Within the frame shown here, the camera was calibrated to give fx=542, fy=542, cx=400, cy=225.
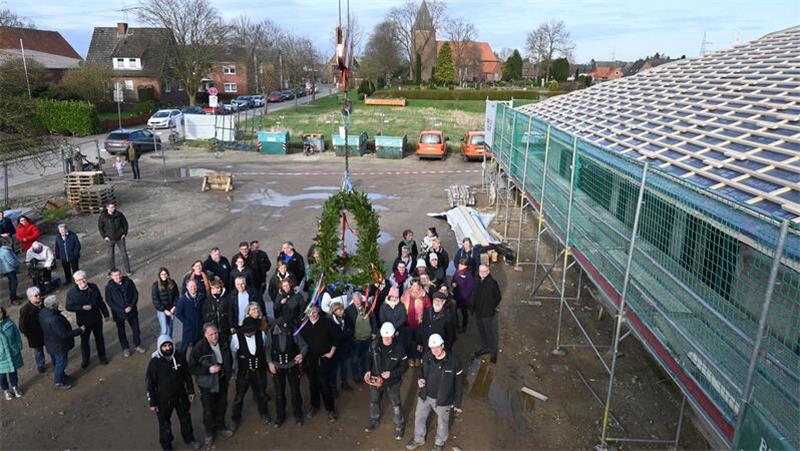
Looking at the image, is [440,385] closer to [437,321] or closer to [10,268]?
[437,321]

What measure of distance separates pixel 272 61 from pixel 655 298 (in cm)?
6832

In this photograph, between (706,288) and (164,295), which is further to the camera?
(164,295)

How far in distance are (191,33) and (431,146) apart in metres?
33.1

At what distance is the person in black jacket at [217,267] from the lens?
9781 millimetres

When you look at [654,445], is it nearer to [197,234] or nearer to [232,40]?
[197,234]

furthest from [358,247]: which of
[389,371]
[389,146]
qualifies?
[389,146]

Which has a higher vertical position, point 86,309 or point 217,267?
point 217,267

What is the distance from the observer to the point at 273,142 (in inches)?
1200

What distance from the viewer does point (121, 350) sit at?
9242 millimetres

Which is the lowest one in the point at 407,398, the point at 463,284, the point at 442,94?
the point at 407,398

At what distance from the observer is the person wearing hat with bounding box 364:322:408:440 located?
684 cm

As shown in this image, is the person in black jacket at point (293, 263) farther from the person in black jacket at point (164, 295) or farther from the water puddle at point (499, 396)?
the water puddle at point (499, 396)

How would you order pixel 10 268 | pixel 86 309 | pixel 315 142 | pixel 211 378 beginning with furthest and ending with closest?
pixel 315 142
pixel 10 268
pixel 86 309
pixel 211 378

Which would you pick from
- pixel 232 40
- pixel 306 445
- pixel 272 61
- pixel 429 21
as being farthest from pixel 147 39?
pixel 306 445
